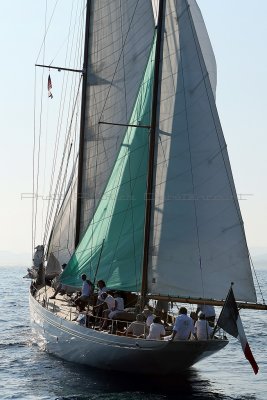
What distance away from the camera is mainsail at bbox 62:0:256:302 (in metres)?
31.0

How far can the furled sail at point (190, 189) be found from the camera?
30.9 meters

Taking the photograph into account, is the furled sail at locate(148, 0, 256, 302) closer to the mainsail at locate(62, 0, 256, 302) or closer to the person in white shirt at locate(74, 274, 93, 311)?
the mainsail at locate(62, 0, 256, 302)

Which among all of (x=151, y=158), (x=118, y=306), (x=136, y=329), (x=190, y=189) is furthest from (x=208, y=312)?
(x=151, y=158)

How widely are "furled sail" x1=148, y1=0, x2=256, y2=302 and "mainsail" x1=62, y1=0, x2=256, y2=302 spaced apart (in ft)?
0.11

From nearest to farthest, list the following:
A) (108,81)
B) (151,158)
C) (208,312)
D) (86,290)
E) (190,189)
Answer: (190,189) < (151,158) < (208,312) < (86,290) < (108,81)

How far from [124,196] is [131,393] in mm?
7223

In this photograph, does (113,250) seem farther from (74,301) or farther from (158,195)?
(74,301)

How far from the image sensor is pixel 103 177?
44281 millimetres

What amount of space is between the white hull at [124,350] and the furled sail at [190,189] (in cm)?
203

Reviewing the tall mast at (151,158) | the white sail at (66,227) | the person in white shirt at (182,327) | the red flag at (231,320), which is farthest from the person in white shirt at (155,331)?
the white sail at (66,227)

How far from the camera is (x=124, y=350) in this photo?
31250mm

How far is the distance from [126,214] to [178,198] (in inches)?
104

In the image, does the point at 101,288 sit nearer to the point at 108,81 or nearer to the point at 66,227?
the point at 66,227

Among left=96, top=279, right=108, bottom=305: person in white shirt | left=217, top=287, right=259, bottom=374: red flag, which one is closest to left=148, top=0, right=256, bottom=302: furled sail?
left=217, top=287, right=259, bottom=374: red flag
